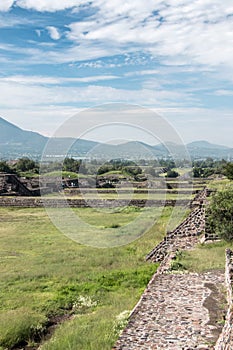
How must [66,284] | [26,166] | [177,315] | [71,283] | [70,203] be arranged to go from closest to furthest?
[177,315]
[66,284]
[71,283]
[70,203]
[26,166]

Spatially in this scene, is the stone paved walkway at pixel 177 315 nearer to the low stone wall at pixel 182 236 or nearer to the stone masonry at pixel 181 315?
the stone masonry at pixel 181 315

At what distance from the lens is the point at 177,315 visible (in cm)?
790

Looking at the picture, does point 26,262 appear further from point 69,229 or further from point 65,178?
point 65,178

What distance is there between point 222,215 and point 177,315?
24.2 feet

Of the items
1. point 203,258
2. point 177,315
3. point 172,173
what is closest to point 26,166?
point 172,173

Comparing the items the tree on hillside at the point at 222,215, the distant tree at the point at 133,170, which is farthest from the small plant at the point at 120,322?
the distant tree at the point at 133,170

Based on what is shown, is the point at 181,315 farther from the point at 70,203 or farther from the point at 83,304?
the point at 70,203

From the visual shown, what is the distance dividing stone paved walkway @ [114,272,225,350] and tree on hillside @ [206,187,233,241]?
151 inches

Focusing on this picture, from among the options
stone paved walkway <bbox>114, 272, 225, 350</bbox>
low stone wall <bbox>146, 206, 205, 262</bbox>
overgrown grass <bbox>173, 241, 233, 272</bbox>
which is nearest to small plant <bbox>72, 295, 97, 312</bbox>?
stone paved walkway <bbox>114, 272, 225, 350</bbox>

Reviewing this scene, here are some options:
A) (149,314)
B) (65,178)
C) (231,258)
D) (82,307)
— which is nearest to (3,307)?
(82,307)

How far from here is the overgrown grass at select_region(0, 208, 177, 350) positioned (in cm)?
833

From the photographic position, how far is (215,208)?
14867 mm

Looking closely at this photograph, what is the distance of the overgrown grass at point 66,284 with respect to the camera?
833 cm

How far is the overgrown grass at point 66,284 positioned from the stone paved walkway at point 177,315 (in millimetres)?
591
